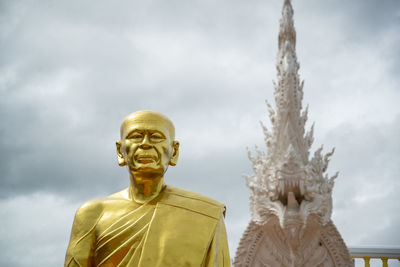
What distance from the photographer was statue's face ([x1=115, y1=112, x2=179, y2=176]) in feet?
7.15

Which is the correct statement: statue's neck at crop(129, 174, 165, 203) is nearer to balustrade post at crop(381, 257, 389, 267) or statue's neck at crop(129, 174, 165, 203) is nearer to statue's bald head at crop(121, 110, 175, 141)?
statue's bald head at crop(121, 110, 175, 141)

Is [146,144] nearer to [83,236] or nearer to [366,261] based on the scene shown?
[83,236]

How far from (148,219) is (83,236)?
297 millimetres

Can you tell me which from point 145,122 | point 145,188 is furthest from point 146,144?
point 145,188

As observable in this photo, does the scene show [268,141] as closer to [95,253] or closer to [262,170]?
[262,170]

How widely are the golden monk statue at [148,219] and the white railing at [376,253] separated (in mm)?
5221

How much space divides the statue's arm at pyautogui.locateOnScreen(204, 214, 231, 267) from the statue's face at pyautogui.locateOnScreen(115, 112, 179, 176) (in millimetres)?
372

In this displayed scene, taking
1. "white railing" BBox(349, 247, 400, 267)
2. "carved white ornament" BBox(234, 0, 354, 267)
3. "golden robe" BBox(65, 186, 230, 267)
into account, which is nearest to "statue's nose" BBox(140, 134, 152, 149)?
"golden robe" BBox(65, 186, 230, 267)

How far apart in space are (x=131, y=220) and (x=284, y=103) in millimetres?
6054

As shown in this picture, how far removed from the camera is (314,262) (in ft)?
24.0

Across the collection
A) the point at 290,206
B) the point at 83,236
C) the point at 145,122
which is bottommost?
the point at 83,236

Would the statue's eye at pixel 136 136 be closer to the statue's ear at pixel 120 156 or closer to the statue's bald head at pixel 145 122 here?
the statue's bald head at pixel 145 122

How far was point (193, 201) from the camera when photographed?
2.29 m

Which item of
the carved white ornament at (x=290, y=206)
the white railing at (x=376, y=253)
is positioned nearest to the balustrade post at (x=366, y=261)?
the white railing at (x=376, y=253)
